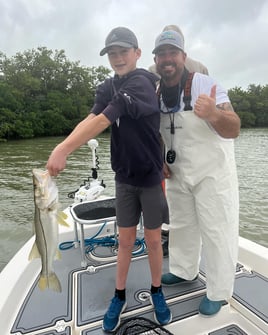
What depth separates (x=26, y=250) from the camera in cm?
296

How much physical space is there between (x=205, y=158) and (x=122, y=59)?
0.87 meters

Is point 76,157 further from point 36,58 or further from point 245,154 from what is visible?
point 36,58

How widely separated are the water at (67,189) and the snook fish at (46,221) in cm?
382

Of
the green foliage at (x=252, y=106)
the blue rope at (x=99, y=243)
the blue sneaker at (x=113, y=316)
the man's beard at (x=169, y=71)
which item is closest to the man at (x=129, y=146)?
the blue sneaker at (x=113, y=316)

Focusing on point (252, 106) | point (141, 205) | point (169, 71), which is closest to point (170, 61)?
point (169, 71)

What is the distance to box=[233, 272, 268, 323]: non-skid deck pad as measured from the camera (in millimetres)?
2141

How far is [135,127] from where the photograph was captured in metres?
1.81

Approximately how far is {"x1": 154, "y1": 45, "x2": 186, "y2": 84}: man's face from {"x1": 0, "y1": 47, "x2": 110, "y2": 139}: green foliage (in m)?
32.0

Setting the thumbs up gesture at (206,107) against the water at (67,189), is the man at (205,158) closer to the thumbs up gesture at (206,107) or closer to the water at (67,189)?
the thumbs up gesture at (206,107)

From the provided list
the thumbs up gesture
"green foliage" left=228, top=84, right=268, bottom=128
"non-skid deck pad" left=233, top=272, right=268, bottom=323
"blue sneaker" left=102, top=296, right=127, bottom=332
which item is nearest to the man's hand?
the thumbs up gesture

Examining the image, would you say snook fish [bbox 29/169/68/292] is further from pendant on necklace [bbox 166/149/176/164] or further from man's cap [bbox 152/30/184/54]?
man's cap [bbox 152/30/184/54]

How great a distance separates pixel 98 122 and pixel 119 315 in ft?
4.66

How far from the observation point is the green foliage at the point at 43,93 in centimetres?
3425

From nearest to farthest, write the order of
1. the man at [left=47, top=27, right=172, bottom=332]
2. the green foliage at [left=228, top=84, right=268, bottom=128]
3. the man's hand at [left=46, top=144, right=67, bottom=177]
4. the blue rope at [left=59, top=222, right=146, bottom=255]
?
1. the man's hand at [left=46, top=144, right=67, bottom=177]
2. the man at [left=47, top=27, right=172, bottom=332]
3. the blue rope at [left=59, top=222, right=146, bottom=255]
4. the green foliage at [left=228, top=84, right=268, bottom=128]
